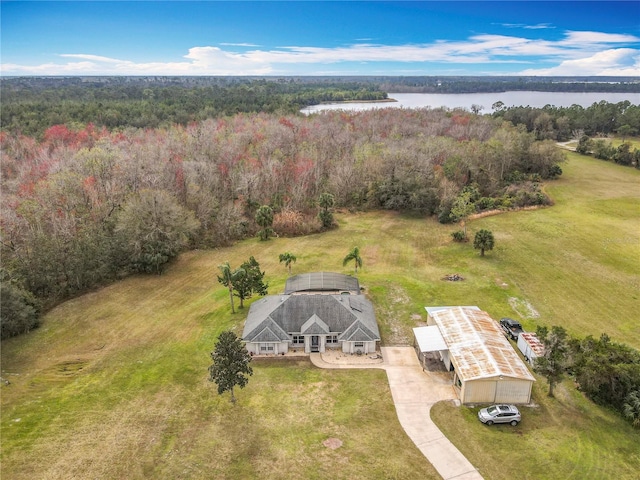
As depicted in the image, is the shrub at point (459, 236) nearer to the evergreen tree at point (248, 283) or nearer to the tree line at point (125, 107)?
the evergreen tree at point (248, 283)

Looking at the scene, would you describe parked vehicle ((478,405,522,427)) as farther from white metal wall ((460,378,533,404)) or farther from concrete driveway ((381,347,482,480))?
concrete driveway ((381,347,482,480))

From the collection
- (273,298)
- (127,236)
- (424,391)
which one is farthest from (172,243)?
(424,391)

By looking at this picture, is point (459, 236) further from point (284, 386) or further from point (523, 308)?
point (284, 386)

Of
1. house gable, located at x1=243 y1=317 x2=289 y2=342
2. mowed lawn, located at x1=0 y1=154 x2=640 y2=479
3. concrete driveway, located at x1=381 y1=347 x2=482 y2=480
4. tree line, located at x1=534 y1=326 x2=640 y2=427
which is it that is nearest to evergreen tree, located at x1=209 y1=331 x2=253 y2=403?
mowed lawn, located at x1=0 y1=154 x2=640 y2=479

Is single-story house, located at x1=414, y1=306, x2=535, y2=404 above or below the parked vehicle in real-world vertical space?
above

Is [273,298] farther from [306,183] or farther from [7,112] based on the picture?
[7,112]

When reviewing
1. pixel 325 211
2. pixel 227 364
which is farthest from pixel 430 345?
pixel 325 211
